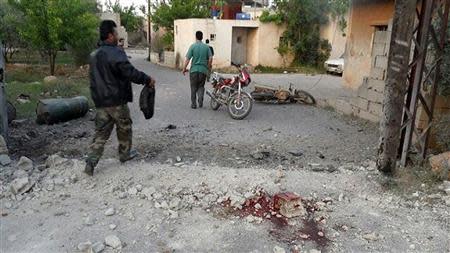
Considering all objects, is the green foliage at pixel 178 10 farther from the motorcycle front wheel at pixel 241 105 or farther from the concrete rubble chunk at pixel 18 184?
the concrete rubble chunk at pixel 18 184

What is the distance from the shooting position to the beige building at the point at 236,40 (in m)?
19.5

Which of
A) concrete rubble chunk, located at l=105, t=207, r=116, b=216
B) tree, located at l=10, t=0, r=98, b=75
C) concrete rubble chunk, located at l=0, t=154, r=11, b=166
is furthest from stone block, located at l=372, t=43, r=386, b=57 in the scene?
tree, located at l=10, t=0, r=98, b=75

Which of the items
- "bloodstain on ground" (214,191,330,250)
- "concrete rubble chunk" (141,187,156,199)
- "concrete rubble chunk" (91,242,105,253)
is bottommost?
"concrete rubble chunk" (91,242,105,253)

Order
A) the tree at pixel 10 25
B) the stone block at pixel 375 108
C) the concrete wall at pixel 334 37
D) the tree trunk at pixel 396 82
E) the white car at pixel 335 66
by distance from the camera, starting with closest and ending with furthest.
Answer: the tree trunk at pixel 396 82
the stone block at pixel 375 108
the tree at pixel 10 25
the white car at pixel 335 66
the concrete wall at pixel 334 37

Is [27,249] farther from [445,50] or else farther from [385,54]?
[385,54]

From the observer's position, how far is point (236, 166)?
206 inches

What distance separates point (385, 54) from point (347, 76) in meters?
4.96

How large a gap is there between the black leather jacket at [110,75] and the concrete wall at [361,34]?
7.55 metres

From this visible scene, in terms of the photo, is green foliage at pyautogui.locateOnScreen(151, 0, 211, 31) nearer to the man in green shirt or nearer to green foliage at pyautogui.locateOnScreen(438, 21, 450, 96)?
the man in green shirt

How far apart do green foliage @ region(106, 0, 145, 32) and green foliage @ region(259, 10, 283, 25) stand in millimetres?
30841

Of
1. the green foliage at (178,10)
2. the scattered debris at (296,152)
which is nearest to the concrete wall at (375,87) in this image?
the scattered debris at (296,152)

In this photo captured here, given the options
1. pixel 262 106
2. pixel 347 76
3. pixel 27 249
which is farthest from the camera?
pixel 347 76

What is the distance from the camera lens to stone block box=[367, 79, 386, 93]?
24.9 feet

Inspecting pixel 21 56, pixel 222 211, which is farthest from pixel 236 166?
pixel 21 56
